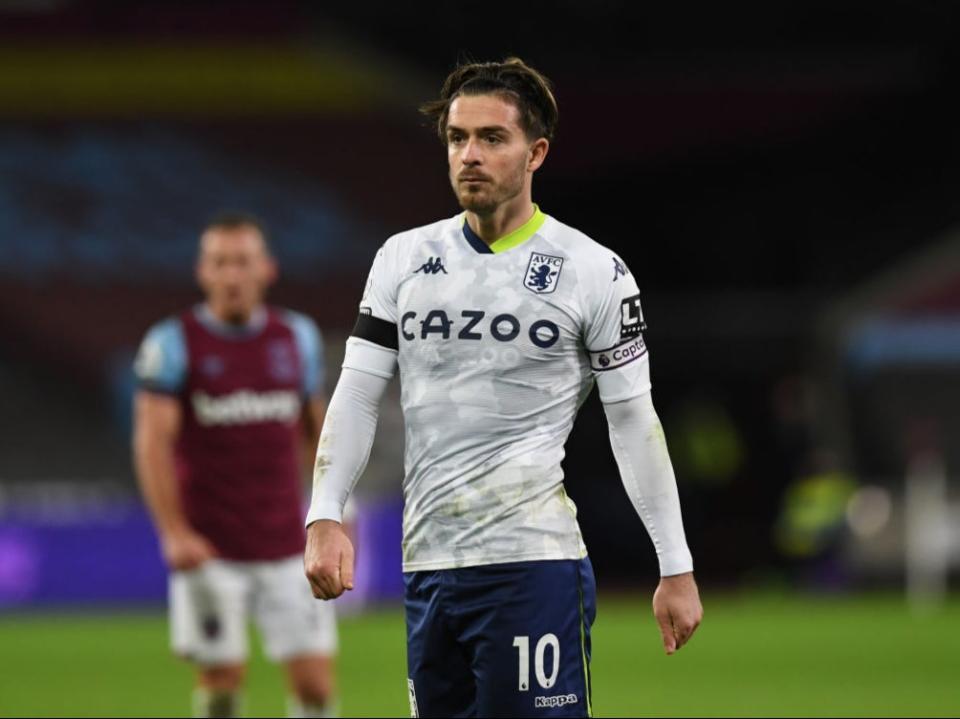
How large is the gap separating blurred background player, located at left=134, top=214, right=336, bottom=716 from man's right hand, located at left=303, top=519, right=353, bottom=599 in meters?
2.85

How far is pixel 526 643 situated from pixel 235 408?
3268 mm

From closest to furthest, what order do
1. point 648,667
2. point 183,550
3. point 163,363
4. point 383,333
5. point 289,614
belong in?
point 383,333, point 183,550, point 289,614, point 163,363, point 648,667

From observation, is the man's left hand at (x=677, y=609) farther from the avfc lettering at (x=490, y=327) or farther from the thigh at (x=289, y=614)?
the thigh at (x=289, y=614)

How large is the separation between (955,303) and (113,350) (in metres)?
10.1

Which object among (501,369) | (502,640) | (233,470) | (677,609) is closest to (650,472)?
(677,609)

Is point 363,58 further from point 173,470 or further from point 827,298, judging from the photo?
point 173,470

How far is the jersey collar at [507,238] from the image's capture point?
15.2ft

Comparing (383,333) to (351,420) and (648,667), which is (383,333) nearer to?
(351,420)

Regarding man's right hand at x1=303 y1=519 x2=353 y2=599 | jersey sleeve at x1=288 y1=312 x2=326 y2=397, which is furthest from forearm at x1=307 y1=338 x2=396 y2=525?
jersey sleeve at x1=288 y1=312 x2=326 y2=397

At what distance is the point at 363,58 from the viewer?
2336 centimetres

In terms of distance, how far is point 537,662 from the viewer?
14.8ft

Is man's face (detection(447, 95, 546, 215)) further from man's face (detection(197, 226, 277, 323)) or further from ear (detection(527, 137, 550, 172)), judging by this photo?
man's face (detection(197, 226, 277, 323))

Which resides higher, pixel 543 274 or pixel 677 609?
pixel 543 274

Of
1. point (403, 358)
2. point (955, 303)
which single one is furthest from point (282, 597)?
point (955, 303)
